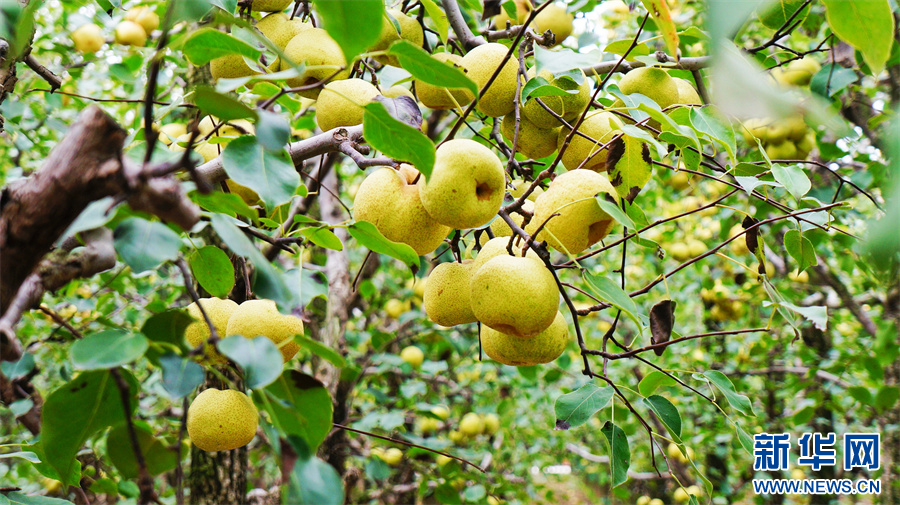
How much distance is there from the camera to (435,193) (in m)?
0.92

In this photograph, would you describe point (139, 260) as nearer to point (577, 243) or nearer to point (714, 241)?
point (577, 243)

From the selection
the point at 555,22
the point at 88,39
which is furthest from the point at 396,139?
the point at 88,39

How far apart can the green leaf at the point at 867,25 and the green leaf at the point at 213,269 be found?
35.9 inches

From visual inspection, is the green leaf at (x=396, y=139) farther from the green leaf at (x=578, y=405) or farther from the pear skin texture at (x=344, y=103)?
the green leaf at (x=578, y=405)

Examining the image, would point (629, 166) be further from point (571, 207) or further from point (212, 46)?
point (212, 46)

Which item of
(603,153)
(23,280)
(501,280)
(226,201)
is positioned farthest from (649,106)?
(23,280)

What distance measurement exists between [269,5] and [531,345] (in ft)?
3.20

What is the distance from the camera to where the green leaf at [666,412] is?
3.73 feet

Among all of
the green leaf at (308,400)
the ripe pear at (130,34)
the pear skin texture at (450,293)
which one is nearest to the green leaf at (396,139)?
the green leaf at (308,400)

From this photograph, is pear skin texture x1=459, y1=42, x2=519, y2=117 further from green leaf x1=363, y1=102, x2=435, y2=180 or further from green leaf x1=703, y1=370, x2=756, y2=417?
green leaf x1=703, y1=370, x2=756, y2=417

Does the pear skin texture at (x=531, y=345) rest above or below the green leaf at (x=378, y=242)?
below

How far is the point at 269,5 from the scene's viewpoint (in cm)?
137

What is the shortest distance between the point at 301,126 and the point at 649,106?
4.94ft

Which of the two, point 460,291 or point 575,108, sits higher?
point 575,108
